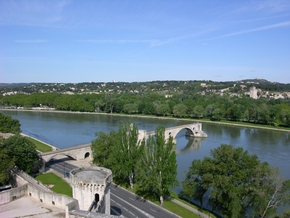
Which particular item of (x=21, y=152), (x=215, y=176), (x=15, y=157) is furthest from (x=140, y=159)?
(x=15, y=157)

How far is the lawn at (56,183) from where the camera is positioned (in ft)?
95.3

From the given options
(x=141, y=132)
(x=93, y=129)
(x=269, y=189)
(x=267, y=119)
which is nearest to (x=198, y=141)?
(x=141, y=132)

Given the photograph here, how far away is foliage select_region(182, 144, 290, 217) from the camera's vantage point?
77.0 ft

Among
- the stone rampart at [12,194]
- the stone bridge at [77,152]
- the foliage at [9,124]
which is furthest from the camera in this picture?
the foliage at [9,124]

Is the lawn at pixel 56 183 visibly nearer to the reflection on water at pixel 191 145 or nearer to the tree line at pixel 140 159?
the tree line at pixel 140 159

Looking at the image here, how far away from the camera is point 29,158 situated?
32531 millimetres

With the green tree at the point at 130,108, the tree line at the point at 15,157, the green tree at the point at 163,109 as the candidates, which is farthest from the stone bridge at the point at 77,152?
the green tree at the point at 130,108

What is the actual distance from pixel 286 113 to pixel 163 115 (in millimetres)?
40483

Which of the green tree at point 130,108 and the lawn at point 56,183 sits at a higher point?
the green tree at point 130,108

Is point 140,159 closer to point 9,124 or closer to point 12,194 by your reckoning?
point 12,194

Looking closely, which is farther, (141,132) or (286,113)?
(286,113)

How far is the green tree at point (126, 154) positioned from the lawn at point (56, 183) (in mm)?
5279

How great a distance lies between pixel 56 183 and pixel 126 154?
8.55 meters

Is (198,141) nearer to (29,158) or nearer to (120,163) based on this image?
(120,163)
